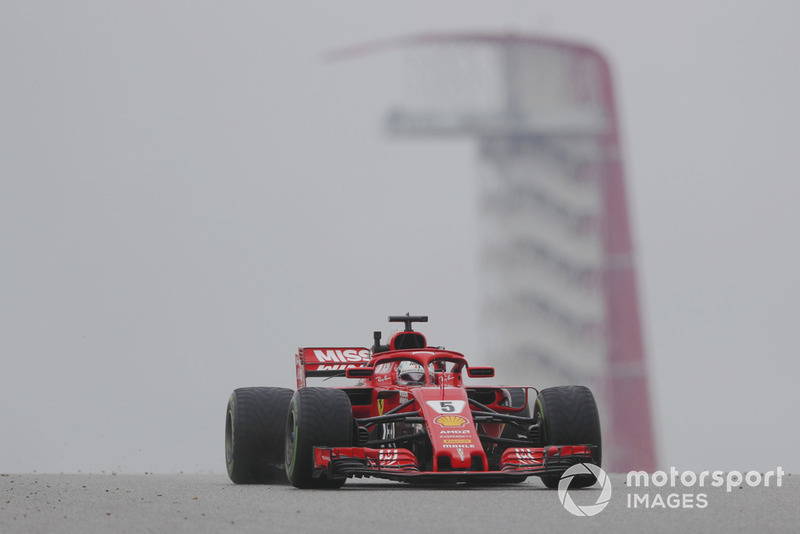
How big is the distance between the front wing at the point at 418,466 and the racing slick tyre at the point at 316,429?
142mm

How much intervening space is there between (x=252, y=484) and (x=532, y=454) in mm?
4615

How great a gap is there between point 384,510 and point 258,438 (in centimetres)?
715

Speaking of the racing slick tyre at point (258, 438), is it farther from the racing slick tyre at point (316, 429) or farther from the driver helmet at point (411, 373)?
the racing slick tyre at point (316, 429)

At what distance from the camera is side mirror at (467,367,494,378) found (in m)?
20.3

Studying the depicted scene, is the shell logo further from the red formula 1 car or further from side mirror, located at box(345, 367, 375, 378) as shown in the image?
side mirror, located at box(345, 367, 375, 378)

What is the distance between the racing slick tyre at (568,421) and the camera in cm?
1811

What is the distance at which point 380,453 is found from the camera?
17.2 m

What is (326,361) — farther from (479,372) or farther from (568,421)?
(568,421)

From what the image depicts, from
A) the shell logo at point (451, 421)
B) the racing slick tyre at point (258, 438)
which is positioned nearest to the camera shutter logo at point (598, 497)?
the shell logo at point (451, 421)

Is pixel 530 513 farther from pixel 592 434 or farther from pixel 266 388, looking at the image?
pixel 266 388

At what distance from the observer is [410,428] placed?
18328 millimetres

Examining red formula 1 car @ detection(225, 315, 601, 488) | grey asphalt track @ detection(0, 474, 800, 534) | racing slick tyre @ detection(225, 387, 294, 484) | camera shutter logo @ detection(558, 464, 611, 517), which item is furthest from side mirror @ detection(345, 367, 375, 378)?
camera shutter logo @ detection(558, 464, 611, 517)

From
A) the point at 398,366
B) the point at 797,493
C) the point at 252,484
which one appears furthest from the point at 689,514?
the point at 252,484

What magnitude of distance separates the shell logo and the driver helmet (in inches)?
78.0
